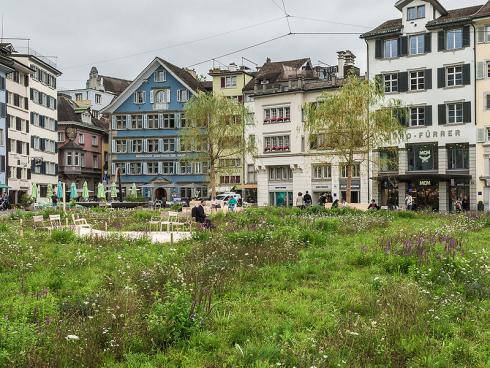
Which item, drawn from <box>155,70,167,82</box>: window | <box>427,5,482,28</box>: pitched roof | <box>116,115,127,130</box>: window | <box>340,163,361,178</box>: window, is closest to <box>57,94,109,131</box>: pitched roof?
<box>116,115,127,130</box>: window

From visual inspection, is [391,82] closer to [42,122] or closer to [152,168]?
[152,168]

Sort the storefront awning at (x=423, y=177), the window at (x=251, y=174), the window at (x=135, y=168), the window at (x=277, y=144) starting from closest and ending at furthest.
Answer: the storefront awning at (x=423, y=177) < the window at (x=277, y=144) < the window at (x=251, y=174) < the window at (x=135, y=168)

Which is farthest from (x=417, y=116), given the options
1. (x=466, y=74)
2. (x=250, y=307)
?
(x=250, y=307)

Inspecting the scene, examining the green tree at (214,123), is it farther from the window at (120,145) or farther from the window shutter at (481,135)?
the window at (120,145)

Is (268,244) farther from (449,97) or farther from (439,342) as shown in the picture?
(449,97)

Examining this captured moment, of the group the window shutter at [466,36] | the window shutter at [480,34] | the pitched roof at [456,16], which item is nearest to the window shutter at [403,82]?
the pitched roof at [456,16]

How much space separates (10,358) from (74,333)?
1062 mm

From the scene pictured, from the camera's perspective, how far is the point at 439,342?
827cm

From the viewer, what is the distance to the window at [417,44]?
59625 millimetres

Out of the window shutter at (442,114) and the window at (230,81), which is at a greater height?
the window at (230,81)

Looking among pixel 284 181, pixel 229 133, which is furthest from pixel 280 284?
pixel 284 181

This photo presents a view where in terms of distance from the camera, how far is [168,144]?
85.6 m

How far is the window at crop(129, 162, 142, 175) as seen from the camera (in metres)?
86.7

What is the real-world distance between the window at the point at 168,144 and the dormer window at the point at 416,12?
121ft
